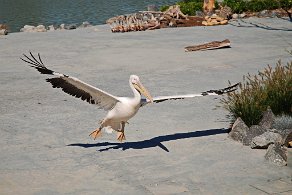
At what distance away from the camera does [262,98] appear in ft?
33.1

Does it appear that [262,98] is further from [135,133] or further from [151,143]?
[135,133]

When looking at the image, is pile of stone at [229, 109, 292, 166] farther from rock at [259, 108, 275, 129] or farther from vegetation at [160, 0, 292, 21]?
vegetation at [160, 0, 292, 21]

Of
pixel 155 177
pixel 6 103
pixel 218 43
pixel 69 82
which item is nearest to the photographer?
pixel 155 177

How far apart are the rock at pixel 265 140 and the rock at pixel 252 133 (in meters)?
0.16

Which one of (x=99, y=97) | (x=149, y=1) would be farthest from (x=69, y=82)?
(x=149, y=1)

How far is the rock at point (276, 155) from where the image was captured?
8570 mm

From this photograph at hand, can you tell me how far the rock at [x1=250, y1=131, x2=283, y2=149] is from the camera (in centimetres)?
925

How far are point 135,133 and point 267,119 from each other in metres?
2.25

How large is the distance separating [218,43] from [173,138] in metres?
9.73

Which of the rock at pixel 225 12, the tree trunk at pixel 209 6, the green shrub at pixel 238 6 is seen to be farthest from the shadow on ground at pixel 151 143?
the green shrub at pixel 238 6

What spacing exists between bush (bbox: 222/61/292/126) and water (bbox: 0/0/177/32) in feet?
72.3

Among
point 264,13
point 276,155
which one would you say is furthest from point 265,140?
point 264,13

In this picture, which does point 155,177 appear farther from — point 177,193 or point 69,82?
point 69,82

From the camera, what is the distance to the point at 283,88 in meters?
10.3
